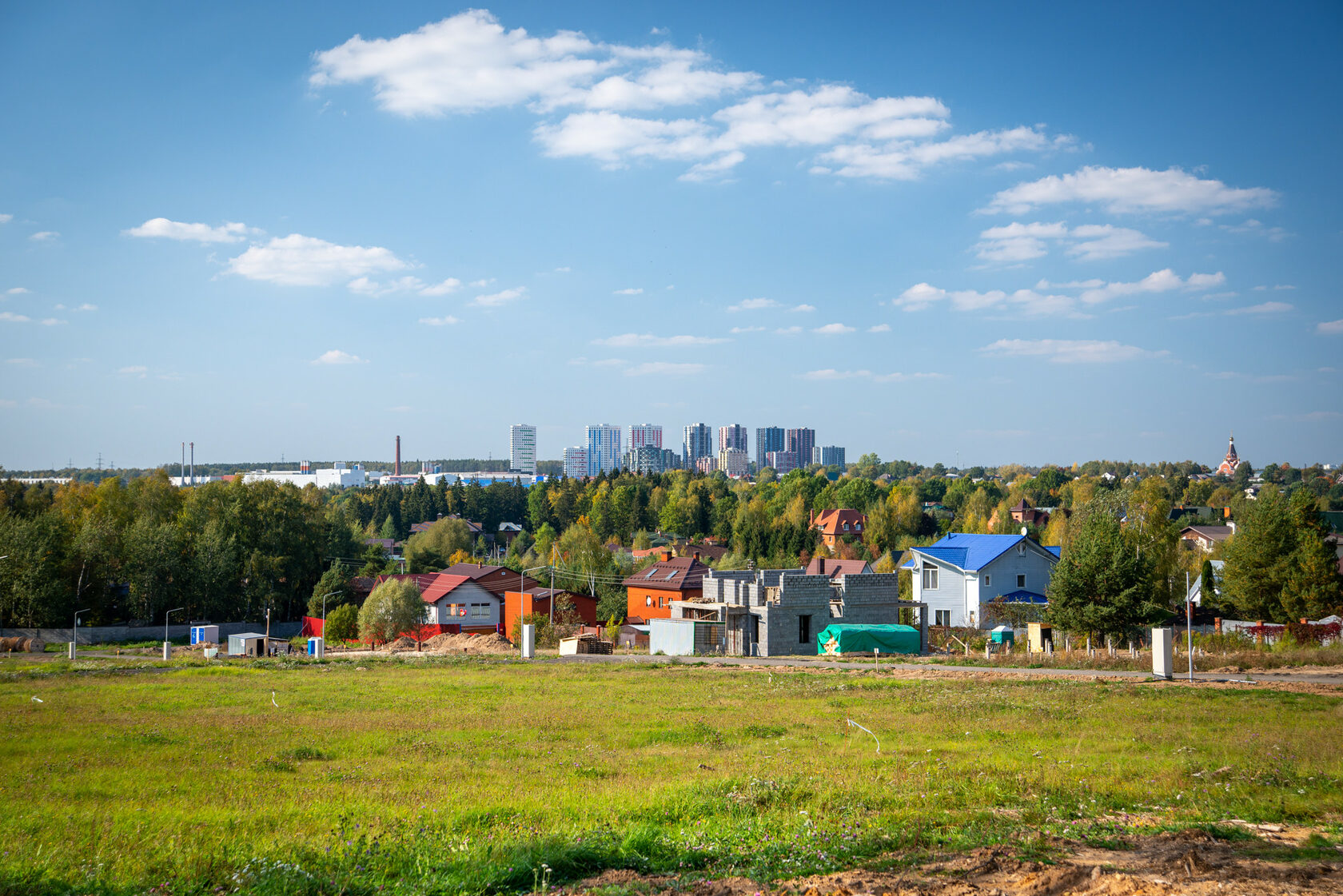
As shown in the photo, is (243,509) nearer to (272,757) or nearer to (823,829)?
(272,757)

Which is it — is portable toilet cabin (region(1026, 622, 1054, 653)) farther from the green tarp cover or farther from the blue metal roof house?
the blue metal roof house

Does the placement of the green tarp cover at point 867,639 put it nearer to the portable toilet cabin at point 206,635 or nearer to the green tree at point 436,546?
the portable toilet cabin at point 206,635

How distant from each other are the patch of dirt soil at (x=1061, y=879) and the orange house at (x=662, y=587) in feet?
176

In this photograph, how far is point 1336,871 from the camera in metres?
7.42

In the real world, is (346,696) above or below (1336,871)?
below

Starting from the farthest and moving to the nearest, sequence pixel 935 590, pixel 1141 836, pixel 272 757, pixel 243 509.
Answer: pixel 243 509 → pixel 935 590 → pixel 272 757 → pixel 1141 836

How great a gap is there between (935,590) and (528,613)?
27.5 metres

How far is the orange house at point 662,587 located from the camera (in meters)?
61.8

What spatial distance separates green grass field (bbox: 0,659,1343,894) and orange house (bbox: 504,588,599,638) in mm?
35737

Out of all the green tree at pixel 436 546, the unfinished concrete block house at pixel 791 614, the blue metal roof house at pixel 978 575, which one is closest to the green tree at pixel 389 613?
the unfinished concrete block house at pixel 791 614

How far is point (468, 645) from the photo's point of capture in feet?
156

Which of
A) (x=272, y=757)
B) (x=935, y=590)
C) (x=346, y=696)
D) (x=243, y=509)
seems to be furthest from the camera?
(x=243, y=509)

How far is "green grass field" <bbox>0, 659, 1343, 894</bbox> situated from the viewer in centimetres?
790

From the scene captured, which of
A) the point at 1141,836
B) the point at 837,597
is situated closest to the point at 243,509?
the point at 837,597
